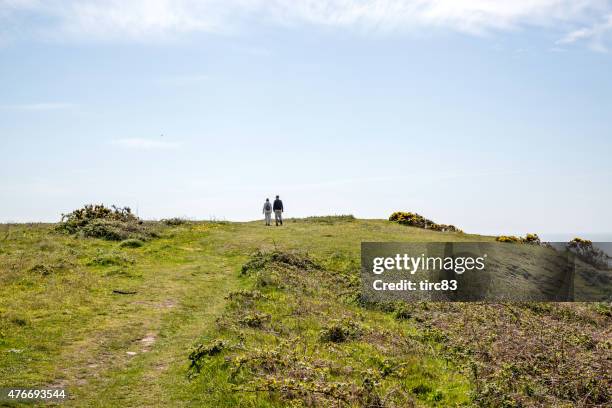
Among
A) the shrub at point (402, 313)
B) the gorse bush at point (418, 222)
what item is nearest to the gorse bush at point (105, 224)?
the shrub at point (402, 313)

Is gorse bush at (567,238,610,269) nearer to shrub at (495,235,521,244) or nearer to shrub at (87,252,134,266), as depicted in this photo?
shrub at (495,235,521,244)

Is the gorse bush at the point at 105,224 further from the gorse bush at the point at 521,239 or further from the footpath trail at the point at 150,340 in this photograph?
the gorse bush at the point at 521,239

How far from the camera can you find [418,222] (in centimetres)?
5519

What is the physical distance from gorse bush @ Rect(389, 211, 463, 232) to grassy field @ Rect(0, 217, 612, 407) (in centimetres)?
2616

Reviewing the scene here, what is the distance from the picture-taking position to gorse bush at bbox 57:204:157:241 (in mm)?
37688

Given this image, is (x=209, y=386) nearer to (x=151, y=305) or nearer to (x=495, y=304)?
(x=151, y=305)

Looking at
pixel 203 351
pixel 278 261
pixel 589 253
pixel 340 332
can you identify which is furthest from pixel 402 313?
pixel 589 253

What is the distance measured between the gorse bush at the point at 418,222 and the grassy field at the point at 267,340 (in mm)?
26160

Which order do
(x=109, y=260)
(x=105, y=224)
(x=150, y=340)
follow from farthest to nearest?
(x=105, y=224) < (x=109, y=260) < (x=150, y=340)

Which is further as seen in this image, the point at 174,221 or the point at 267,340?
the point at 174,221

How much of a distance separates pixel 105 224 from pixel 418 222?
3112cm

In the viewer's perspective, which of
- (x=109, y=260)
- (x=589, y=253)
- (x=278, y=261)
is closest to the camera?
(x=109, y=260)

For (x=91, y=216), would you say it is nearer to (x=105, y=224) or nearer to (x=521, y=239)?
(x=105, y=224)

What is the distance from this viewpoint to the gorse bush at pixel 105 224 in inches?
1484
